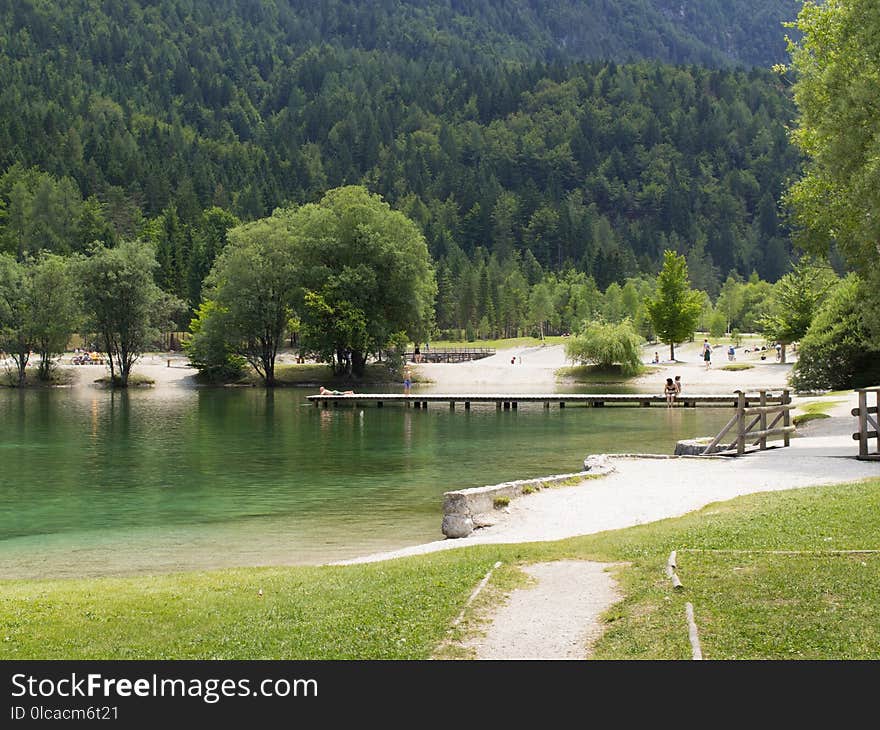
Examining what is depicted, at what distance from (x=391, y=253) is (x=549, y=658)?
91212 mm

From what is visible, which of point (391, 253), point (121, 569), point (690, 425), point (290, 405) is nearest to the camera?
point (121, 569)

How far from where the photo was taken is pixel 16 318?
106188 mm

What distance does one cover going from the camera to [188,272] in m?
152

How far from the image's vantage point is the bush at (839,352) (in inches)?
2472

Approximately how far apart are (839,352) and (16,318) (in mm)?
79342

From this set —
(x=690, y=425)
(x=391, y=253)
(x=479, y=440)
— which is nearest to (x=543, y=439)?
(x=479, y=440)

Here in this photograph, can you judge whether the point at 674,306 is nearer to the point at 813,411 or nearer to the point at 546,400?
the point at 546,400

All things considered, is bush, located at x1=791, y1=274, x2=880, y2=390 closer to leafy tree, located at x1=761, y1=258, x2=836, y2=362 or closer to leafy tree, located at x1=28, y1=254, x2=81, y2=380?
leafy tree, located at x1=761, y1=258, x2=836, y2=362

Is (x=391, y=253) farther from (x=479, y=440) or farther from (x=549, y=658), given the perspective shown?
(x=549, y=658)

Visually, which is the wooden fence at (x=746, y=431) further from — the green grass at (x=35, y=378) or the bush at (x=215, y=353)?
the green grass at (x=35, y=378)

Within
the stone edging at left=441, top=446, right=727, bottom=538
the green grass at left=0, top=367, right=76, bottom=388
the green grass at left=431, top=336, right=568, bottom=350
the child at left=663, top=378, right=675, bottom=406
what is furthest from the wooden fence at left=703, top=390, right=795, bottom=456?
the green grass at left=431, top=336, right=568, bottom=350

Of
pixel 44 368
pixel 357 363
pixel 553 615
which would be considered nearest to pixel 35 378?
pixel 44 368

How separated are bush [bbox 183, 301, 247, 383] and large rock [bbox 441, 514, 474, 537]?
8138 centimetres
